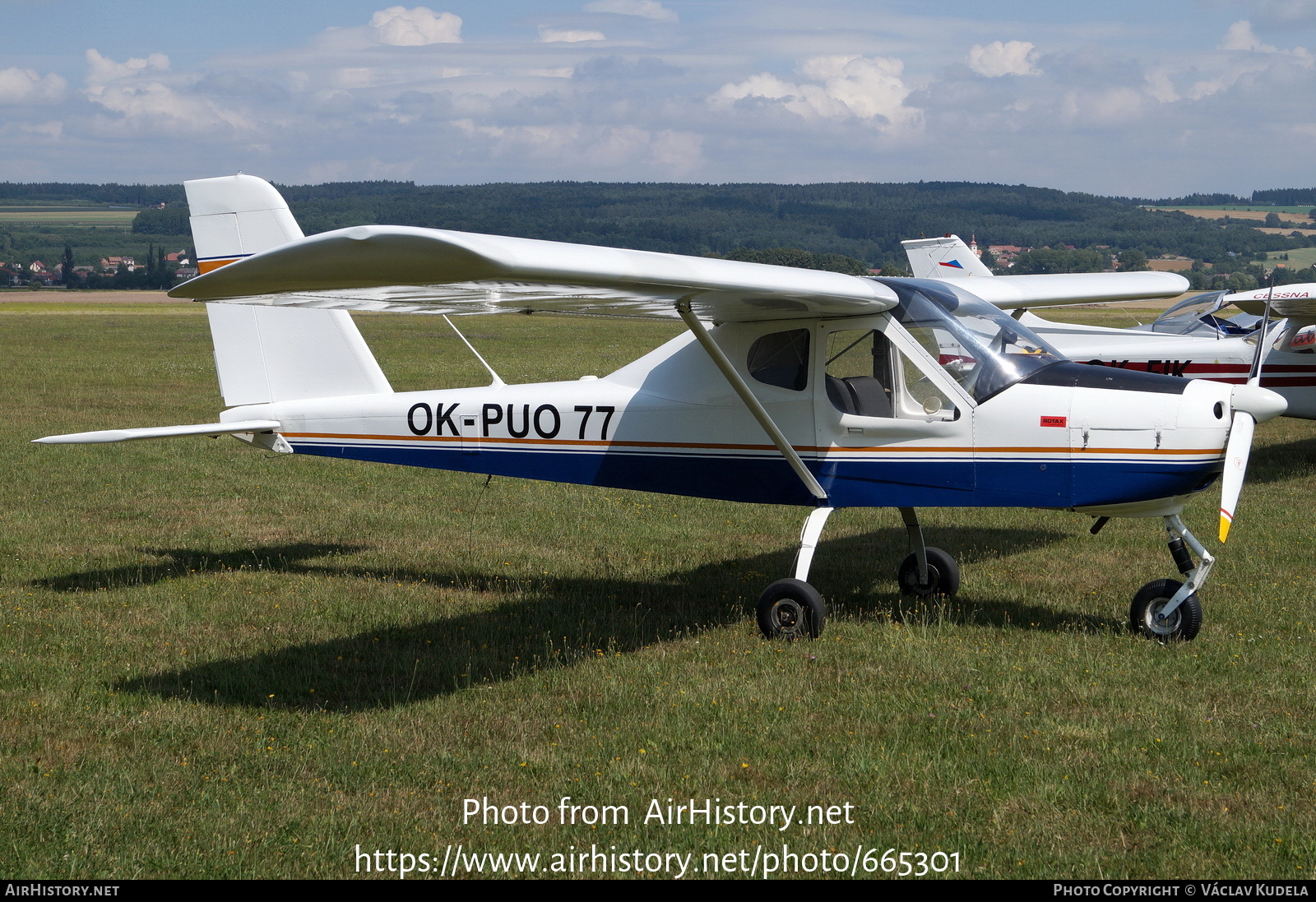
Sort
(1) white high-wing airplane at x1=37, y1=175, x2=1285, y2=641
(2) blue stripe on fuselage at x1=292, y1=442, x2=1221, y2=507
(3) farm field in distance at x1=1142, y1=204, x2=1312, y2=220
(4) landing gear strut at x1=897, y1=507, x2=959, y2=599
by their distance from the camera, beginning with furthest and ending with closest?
(3) farm field in distance at x1=1142, y1=204, x2=1312, y2=220
(4) landing gear strut at x1=897, y1=507, x2=959, y2=599
(2) blue stripe on fuselage at x1=292, y1=442, x2=1221, y2=507
(1) white high-wing airplane at x1=37, y1=175, x2=1285, y2=641

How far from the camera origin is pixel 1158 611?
23.7ft

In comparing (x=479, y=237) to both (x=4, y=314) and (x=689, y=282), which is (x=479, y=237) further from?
(x=4, y=314)

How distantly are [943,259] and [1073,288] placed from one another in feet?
25.2

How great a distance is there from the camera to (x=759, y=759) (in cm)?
Result: 537

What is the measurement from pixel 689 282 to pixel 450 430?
318 centimetres

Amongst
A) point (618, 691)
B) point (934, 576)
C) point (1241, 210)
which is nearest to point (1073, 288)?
point (934, 576)

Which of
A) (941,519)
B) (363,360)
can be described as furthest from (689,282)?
(941,519)

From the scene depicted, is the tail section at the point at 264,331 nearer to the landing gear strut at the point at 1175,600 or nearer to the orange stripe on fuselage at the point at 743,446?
the orange stripe on fuselage at the point at 743,446

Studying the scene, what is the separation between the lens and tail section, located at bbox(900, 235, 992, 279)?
18.3m

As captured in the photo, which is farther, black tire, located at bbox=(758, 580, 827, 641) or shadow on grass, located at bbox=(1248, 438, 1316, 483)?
shadow on grass, located at bbox=(1248, 438, 1316, 483)

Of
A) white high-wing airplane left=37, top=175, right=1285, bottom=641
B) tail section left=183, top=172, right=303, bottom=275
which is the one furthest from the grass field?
tail section left=183, top=172, right=303, bottom=275

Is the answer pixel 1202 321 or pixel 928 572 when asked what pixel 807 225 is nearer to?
pixel 1202 321

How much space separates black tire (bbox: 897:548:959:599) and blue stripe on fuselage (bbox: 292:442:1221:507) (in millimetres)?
1208

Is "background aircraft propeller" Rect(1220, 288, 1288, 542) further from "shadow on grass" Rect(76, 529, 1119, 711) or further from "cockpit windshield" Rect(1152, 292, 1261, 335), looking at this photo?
"cockpit windshield" Rect(1152, 292, 1261, 335)
